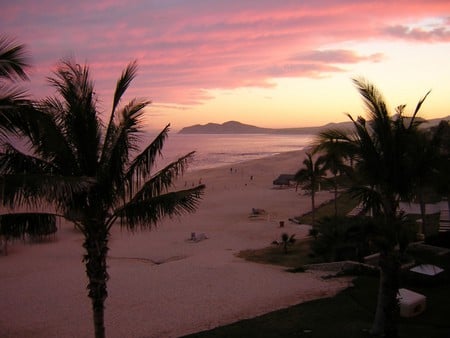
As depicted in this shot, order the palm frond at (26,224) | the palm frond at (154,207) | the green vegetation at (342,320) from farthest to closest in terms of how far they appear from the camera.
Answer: the green vegetation at (342,320) < the palm frond at (154,207) < the palm frond at (26,224)

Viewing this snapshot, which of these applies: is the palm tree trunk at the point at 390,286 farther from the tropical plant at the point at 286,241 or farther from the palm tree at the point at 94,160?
the tropical plant at the point at 286,241

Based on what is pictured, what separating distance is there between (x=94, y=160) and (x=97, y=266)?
6.39 feet

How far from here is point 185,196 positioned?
316 inches

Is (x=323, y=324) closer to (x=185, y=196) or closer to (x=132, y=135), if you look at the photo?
(x=185, y=196)

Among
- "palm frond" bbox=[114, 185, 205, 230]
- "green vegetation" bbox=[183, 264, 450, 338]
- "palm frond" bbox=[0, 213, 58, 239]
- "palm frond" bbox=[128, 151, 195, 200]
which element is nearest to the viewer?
"palm frond" bbox=[0, 213, 58, 239]

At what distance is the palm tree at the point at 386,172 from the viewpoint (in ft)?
28.6

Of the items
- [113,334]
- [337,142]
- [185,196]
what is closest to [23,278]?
[113,334]

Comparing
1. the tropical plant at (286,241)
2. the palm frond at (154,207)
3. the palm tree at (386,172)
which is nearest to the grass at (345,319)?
the palm tree at (386,172)

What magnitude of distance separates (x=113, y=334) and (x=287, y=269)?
8144 mm

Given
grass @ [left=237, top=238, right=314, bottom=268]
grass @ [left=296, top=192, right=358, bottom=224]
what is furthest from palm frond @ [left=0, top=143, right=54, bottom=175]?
grass @ [left=296, top=192, right=358, bottom=224]

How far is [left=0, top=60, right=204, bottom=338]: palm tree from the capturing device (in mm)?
7316

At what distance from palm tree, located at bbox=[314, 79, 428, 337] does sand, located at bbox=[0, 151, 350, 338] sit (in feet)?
17.0

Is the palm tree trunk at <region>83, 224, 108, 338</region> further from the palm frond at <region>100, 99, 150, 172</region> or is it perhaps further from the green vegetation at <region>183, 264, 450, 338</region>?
the green vegetation at <region>183, 264, 450, 338</region>

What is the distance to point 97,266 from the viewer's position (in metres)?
8.08
